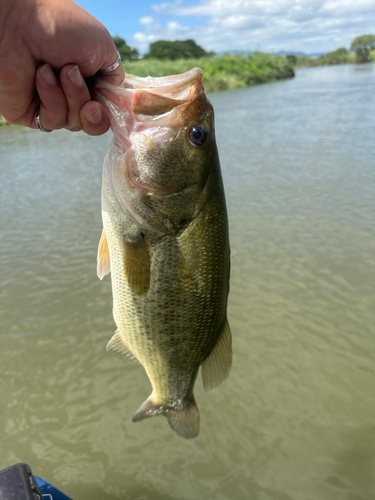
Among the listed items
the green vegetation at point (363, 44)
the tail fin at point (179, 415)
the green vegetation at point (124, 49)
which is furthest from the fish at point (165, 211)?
the green vegetation at point (363, 44)

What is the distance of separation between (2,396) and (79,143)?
10.6 meters

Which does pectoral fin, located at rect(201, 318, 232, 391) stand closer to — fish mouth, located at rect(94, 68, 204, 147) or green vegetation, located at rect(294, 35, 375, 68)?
fish mouth, located at rect(94, 68, 204, 147)

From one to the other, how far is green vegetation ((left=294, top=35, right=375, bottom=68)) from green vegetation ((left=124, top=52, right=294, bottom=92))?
124 feet

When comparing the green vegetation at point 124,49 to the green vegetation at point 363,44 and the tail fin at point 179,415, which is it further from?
the tail fin at point 179,415

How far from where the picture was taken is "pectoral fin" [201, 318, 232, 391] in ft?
6.34

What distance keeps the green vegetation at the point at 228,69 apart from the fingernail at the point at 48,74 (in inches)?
1048

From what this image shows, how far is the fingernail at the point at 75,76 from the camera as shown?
5.17 ft

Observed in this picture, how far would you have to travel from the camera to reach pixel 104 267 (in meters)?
1.97

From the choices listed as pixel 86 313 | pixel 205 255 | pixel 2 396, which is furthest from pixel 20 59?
pixel 86 313

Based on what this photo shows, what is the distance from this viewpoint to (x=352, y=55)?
8594cm

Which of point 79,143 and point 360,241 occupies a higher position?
point 79,143

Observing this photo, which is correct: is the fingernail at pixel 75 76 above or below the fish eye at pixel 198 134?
above

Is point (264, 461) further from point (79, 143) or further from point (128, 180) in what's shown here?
point (79, 143)

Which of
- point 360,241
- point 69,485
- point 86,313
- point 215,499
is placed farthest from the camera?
point 360,241
